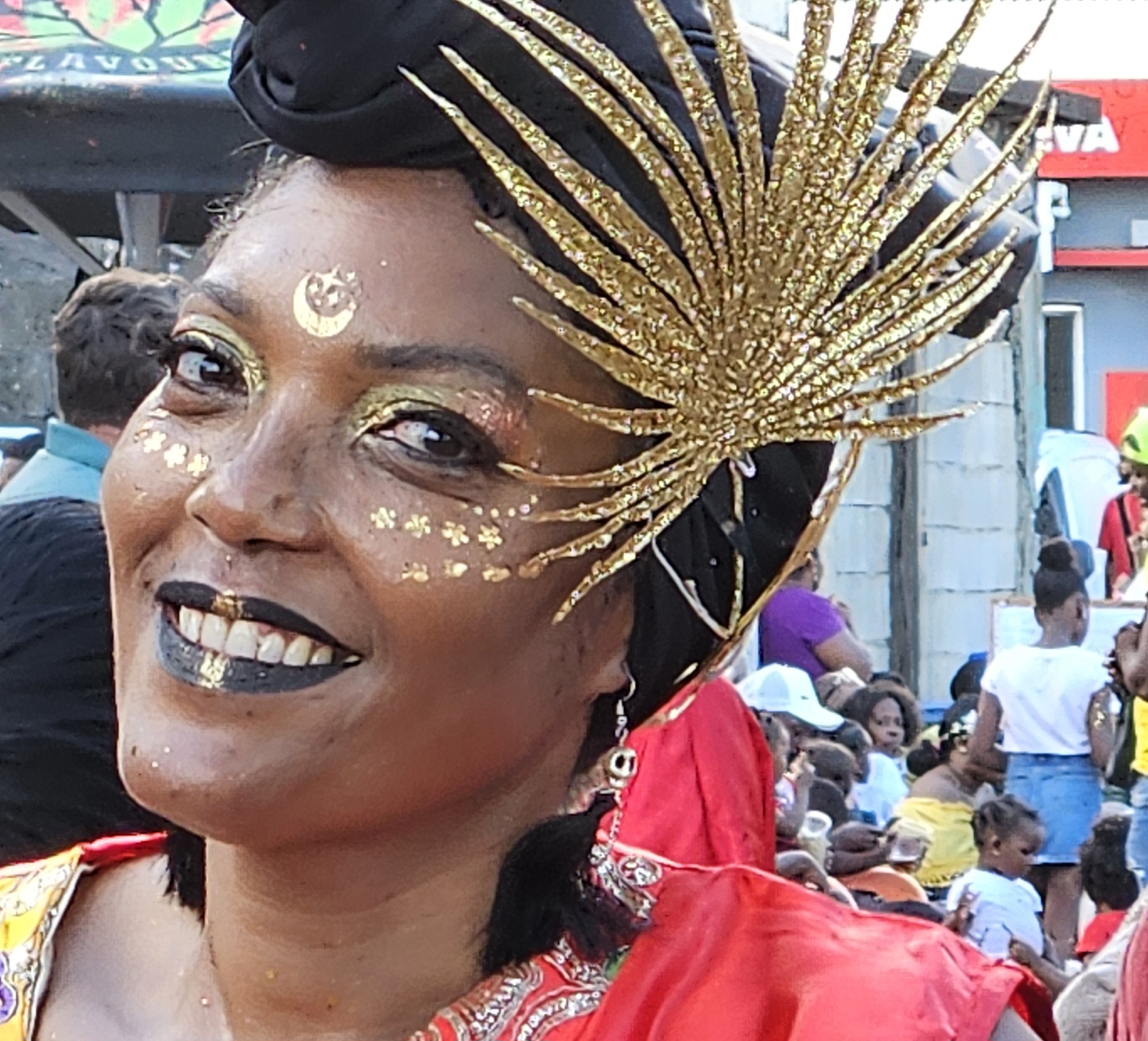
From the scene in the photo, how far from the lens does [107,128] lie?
18.0 feet

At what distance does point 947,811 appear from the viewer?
671 cm

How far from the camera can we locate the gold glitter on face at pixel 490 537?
4.97ft

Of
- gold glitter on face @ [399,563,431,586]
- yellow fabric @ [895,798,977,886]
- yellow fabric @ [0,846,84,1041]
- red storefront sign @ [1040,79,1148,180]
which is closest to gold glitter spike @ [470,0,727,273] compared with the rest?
gold glitter on face @ [399,563,431,586]

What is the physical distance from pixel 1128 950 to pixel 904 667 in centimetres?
913

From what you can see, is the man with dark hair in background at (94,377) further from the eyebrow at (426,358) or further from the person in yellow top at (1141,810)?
the person in yellow top at (1141,810)

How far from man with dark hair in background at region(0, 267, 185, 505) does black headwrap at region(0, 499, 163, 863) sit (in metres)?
1.41

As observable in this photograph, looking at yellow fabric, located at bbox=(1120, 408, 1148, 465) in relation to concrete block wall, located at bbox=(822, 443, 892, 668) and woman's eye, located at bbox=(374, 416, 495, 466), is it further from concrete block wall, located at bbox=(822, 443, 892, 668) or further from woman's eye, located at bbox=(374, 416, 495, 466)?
concrete block wall, located at bbox=(822, 443, 892, 668)

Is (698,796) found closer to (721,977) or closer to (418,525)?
(721,977)

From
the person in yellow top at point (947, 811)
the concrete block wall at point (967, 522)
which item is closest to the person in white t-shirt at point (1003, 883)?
the person in yellow top at point (947, 811)

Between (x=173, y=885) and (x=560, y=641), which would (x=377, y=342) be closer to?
(x=560, y=641)

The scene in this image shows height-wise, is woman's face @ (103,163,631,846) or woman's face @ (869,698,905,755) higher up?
woman's face @ (103,163,631,846)

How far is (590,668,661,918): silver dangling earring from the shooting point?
1698 millimetres

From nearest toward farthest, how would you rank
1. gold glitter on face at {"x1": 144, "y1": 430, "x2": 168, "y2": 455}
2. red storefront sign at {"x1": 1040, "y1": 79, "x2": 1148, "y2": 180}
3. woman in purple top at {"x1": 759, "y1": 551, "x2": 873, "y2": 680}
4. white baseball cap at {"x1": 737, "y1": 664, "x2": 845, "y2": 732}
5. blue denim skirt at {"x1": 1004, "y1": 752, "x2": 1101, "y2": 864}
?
gold glitter on face at {"x1": 144, "y1": 430, "x2": 168, "y2": 455} → white baseball cap at {"x1": 737, "y1": 664, "x2": 845, "y2": 732} → blue denim skirt at {"x1": 1004, "y1": 752, "x2": 1101, "y2": 864} → woman in purple top at {"x1": 759, "y1": 551, "x2": 873, "y2": 680} → red storefront sign at {"x1": 1040, "y1": 79, "x2": 1148, "y2": 180}

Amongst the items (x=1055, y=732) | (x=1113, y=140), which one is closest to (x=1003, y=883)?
(x=1055, y=732)
